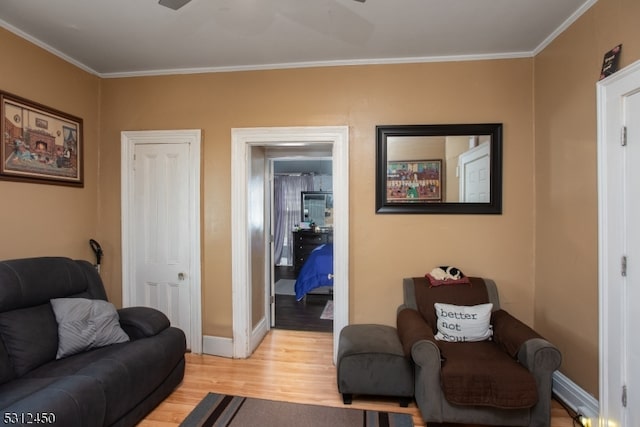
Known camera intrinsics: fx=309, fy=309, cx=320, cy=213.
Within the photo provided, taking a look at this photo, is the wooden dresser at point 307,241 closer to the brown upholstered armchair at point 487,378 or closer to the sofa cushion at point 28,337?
the brown upholstered armchair at point 487,378

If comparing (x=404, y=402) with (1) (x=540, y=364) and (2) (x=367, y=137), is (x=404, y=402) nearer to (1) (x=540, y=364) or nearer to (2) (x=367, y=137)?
(1) (x=540, y=364)

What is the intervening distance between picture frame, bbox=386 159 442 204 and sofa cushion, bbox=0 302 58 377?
104 inches

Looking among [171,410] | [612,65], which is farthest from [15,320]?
[612,65]

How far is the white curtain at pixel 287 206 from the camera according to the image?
7.54 m

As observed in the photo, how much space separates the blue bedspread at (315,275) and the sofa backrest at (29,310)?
2.70 m

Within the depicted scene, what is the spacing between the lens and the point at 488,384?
5.99ft

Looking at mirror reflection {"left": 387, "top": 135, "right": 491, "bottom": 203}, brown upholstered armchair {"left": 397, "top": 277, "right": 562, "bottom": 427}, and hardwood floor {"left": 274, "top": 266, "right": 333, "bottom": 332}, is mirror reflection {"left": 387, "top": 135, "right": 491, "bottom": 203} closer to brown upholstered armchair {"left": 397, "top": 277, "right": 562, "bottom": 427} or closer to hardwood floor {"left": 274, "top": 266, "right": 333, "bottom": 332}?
brown upholstered armchair {"left": 397, "top": 277, "right": 562, "bottom": 427}

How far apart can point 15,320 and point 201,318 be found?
1.35 meters

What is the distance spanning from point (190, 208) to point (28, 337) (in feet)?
4.70

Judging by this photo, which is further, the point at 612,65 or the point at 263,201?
the point at 263,201

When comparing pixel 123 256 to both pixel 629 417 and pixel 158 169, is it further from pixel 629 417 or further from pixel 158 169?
pixel 629 417

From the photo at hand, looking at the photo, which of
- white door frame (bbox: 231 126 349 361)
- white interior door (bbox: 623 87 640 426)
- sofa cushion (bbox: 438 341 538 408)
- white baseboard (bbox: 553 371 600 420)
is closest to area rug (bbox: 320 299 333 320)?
white door frame (bbox: 231 126 349 361)

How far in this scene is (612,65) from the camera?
Result: 1.81 m

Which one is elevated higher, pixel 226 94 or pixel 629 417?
pixel 226 94
